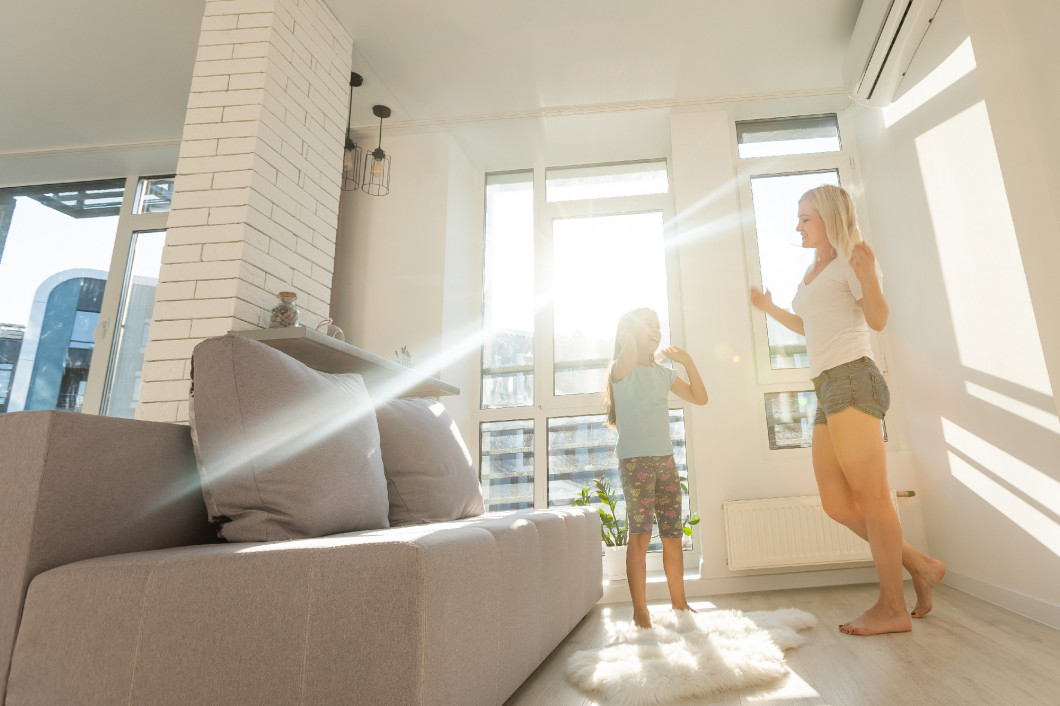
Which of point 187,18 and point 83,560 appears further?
point 187,18

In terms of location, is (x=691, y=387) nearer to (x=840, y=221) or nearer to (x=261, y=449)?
(x=840, y=221)

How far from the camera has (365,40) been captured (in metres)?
3.08

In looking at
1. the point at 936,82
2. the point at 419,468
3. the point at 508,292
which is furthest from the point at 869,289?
the point at 508,292

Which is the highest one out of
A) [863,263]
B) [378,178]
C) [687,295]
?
[378,178]

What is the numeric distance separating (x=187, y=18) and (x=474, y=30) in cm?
142

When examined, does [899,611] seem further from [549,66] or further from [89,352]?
[89,352]

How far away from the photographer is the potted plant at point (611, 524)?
3.08 meters

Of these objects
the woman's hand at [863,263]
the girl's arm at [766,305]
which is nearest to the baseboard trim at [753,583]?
the girl's arm at [766,305]

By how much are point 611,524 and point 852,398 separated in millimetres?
1561

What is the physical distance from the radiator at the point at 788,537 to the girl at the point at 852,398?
2.74 feet

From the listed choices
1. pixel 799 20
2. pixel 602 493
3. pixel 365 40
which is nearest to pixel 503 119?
pixel 365 40

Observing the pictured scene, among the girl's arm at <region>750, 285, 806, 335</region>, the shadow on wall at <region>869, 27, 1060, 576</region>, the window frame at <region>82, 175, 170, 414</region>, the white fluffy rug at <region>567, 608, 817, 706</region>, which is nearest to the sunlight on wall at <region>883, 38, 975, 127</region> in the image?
the shadow on wall at <region>869, 27, 1060, 576</region>

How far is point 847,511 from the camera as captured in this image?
2107 mm

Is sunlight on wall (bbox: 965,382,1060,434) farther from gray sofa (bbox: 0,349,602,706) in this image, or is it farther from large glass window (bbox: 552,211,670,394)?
gray sofa (bbox: 0,349,602,706)
